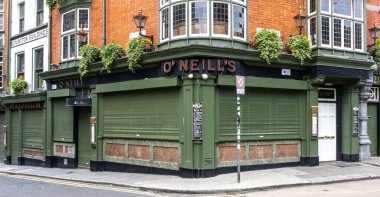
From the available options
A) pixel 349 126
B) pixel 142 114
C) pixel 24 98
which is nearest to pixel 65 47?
pixel 24 98

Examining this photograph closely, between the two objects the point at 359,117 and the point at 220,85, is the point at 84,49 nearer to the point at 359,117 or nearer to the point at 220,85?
the point at 220,85

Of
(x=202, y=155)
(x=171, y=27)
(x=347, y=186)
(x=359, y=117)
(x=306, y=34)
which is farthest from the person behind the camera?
(x=359, y=117)

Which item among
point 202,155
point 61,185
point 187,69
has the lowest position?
point 61,185

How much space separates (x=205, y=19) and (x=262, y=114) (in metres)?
4.07

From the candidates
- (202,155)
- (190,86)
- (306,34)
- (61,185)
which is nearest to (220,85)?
(190,86)

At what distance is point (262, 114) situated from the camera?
16297mm

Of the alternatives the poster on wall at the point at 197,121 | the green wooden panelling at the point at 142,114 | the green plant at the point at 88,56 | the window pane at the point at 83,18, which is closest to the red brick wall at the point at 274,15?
the poster on wall at the point at 197,121

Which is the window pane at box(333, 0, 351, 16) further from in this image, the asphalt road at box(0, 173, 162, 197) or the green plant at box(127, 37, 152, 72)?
the asphalt road at box(0, 173, 162, 197)

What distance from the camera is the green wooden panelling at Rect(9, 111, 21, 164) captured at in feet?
82.3

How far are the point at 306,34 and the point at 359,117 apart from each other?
4.32 metres

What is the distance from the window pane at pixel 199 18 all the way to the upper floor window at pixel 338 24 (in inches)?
183

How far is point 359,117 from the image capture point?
1862cm

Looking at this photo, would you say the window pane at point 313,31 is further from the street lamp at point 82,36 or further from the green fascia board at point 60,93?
the green fascia board at point 60,93

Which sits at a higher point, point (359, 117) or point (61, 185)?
point (359, 117)
